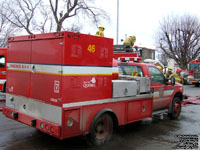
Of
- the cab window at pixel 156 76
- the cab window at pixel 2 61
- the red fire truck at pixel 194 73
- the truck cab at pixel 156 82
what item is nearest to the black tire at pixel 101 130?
the truck cab at pixel 156 82

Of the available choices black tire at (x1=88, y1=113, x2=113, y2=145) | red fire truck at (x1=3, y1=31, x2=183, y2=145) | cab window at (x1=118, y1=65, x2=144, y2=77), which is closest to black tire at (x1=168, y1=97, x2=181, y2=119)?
cab window at (x1=118, y1=65, x2=144, y2=77)

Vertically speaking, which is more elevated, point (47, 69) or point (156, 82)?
point (47, 69)

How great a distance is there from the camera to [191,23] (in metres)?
31.6

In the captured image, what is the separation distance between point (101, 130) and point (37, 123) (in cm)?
144

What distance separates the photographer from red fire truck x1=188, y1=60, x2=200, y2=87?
23.2 meters

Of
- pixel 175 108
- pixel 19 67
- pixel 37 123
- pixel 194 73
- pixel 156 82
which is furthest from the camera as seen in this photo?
pixel 194 73

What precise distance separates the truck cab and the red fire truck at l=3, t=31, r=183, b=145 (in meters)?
1.08

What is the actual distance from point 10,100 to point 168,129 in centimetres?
461

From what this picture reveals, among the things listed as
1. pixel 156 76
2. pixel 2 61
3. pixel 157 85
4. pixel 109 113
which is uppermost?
pixel 2 61

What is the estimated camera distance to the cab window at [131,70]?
6568 mm

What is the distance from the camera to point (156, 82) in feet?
22.2

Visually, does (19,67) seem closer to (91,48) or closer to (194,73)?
(91,48)

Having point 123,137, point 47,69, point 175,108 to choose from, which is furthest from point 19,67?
point 175,108

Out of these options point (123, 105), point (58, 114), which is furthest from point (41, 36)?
point (123, 105)
